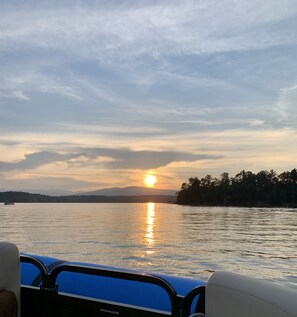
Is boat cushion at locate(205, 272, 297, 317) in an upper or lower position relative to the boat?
upper

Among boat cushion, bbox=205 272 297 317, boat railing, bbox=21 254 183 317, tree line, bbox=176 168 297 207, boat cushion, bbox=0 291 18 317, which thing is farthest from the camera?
tree line, bbox=176 168 297 207

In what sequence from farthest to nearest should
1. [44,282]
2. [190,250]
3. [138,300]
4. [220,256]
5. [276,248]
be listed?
[276,248] < [190,250] < [220,256] < [44,282] < [138,300]

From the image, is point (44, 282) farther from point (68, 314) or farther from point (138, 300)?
point (138, 300)

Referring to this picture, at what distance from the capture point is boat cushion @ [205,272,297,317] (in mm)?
1754

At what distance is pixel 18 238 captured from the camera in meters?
30.2

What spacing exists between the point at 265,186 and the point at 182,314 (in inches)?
6356

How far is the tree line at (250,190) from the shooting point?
507 ft

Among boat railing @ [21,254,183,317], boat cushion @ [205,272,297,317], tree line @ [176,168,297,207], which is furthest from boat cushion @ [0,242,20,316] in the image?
tree line @ [176,168,297,207]

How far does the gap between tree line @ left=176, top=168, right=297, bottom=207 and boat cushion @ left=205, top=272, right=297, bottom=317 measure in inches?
6256

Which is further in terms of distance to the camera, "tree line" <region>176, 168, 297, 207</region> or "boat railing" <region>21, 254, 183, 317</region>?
"tree line" <region>176, 168, 297, 207</region>

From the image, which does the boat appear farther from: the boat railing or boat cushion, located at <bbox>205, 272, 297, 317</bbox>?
boat cushion, located at <bbox>205, 272, 297, 317</bbox>

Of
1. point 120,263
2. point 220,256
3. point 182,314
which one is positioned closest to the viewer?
point 182,314

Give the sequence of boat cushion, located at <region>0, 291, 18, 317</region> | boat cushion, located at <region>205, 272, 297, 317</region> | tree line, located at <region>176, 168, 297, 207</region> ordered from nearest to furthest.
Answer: boat cushion, located at <region>205, 272, 297, 317</region>
boat cushion, located at <region>0, 291, 18, 317</region>
tree line, located at <region>176, 168, 297, 207</region>

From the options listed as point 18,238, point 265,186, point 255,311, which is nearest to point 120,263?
point 18,238
